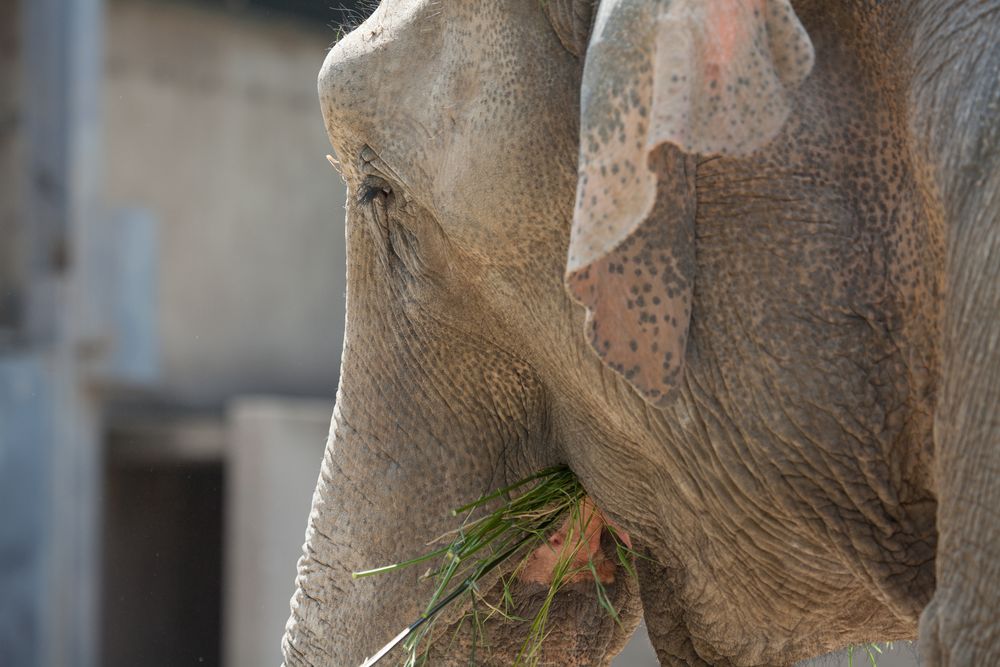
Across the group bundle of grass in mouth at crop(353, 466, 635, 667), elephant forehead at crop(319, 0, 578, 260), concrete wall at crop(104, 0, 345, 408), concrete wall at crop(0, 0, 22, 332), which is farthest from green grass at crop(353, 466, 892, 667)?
concrete wall at crop(0, 0, 22, 332)

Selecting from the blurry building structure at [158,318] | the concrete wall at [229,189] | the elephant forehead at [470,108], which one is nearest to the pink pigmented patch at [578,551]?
the elephant forehead at [470,108]

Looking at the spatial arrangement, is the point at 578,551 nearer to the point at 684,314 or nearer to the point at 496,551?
the point at 496,551

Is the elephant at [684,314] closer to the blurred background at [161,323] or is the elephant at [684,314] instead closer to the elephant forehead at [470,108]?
the elephant forehead at [470,108]

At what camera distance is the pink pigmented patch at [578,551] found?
83.6 inches

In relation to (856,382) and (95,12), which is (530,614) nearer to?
(856,382)

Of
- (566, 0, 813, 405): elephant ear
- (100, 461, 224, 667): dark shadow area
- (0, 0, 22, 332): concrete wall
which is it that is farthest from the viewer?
(100, 461, 224, 667): dark shadow area

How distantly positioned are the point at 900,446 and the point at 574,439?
0.47 meters

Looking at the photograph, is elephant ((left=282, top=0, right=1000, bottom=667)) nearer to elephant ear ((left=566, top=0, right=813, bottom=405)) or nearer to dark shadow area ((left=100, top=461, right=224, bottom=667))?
elephant ear ((left=566, top=0, right=813, bottom=405))

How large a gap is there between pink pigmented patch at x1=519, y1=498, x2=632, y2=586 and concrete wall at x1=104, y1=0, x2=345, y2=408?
696cm

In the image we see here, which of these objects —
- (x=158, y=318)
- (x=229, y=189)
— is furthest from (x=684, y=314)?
(x=229, y=189)

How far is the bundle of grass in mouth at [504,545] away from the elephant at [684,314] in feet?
0.09

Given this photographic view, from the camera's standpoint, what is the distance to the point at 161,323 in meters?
9.16

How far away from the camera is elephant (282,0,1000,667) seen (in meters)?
1.41

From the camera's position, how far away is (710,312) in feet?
5.47
